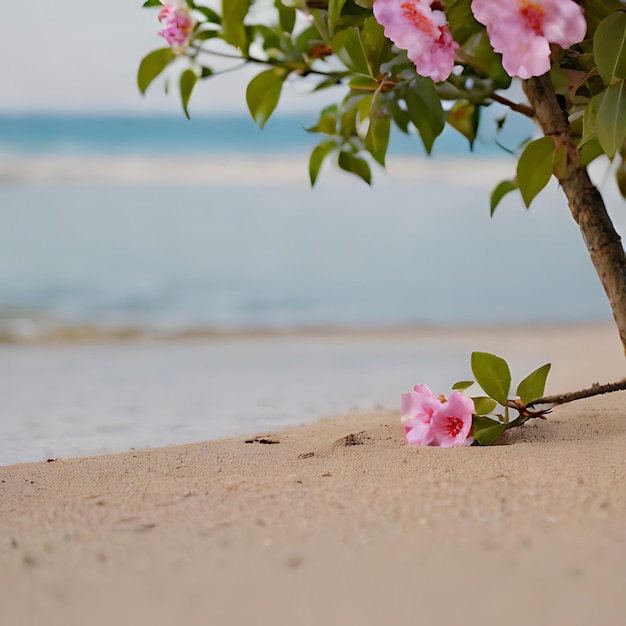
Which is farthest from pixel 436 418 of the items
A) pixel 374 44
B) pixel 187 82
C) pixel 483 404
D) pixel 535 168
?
pixel 187 82

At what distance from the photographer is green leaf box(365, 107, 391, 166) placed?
801mm

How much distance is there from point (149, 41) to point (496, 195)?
6.86 metres

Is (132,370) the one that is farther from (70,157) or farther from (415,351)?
(70,157)

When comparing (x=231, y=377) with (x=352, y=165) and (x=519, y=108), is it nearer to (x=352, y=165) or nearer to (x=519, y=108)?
(x=352, y=165)

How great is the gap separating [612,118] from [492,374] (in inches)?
10.1

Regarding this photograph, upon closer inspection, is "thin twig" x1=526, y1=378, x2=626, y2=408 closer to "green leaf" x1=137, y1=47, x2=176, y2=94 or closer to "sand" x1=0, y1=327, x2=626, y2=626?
"sand" x1=0, y1=327, x2=626, y2=626

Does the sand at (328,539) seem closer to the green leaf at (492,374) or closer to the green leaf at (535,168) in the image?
the green leaf at (492,374)

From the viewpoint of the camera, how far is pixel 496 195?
92 cm

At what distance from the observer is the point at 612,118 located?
1.91 feet

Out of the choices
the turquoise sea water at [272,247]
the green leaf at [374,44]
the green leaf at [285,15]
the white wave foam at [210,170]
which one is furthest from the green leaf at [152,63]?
the white wave foam at [210,170]

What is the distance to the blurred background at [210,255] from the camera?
148 cm

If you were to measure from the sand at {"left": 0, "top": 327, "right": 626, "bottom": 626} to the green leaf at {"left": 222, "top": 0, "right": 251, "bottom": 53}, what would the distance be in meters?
0.41

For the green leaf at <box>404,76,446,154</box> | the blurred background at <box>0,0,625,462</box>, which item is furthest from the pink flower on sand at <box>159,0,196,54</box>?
the green leaf at <box>404,76,446,154</box>

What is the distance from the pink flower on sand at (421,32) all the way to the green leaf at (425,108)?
0.23ft
